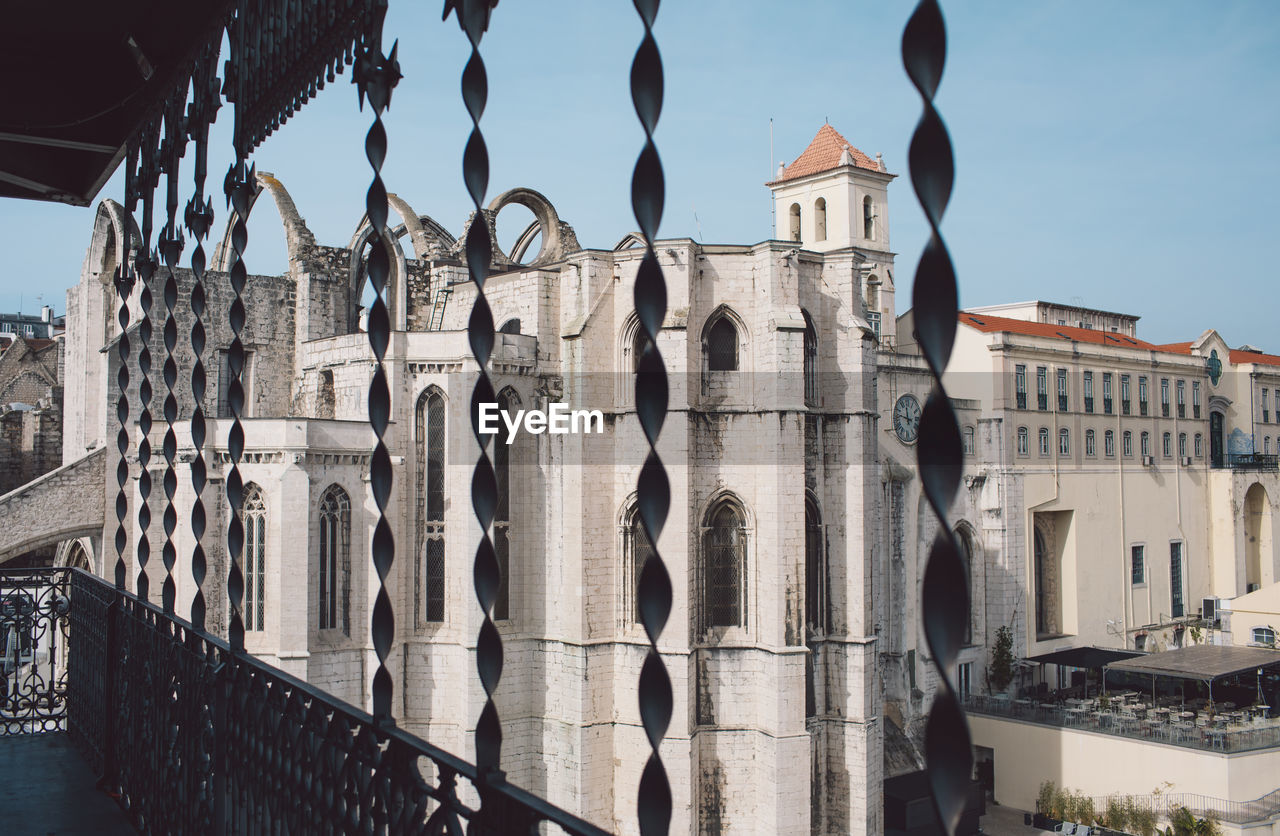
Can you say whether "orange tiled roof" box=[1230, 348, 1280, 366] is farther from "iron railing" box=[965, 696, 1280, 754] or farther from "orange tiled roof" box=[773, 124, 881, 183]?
"iron railing" box=[965, 696, 1280, 754]

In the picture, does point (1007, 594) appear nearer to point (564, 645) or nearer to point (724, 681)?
point (724, 681)

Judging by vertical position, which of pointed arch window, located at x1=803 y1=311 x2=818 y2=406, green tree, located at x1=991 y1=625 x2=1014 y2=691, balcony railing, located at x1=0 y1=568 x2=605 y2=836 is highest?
pointed arch window, located at x1=803 y1=311 x2=818 y2=406

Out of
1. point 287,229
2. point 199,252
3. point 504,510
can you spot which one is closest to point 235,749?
point 199,252

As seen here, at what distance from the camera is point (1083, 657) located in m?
30.2

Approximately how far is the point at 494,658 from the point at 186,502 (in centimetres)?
1874

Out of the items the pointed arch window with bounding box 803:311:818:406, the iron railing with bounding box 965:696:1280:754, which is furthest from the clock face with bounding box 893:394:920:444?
the pointed arch window with bounding box 803:311:818:406

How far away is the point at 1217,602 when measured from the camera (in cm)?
3909

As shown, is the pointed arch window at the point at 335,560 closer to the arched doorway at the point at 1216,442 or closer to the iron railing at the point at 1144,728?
the iron railing at the point at 1144,728

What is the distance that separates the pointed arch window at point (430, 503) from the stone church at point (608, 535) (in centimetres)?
4

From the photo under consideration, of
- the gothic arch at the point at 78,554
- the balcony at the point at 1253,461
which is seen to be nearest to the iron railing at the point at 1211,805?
the gothic arch at the point at 78,554

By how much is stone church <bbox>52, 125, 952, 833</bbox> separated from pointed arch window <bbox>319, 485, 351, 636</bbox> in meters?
0.04

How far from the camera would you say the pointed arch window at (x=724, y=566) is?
19484 mm

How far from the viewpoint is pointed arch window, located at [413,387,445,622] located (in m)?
19.6

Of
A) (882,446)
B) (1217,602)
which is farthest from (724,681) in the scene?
(1217,602)
